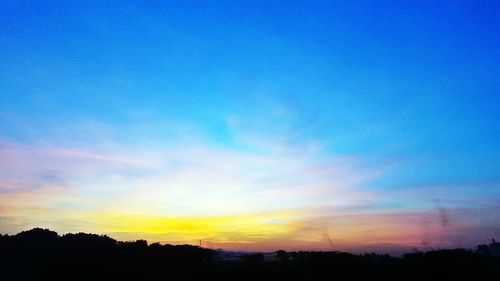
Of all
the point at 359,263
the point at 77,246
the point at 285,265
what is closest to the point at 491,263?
the point at 359,263

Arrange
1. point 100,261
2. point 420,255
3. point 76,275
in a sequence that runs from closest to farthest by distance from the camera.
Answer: point 420,255
point 76,275
point 100,261

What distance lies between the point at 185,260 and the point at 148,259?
4377 millimetres

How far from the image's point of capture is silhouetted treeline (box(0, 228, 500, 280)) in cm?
3853

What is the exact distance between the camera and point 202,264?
152ft

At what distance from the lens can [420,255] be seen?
42.2m

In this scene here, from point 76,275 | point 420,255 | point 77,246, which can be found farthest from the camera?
point 77,246

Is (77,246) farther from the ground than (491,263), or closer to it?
farther from the ground

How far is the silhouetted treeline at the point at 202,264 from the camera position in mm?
38531

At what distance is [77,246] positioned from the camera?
55688 millimetres

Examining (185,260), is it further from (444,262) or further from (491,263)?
(491,263)

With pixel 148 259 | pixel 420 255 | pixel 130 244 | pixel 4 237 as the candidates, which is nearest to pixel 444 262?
pixel 420 255

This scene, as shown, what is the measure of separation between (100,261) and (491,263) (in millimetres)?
40155

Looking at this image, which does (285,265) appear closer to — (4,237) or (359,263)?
(359,263)

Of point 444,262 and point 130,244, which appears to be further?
point 130,244
